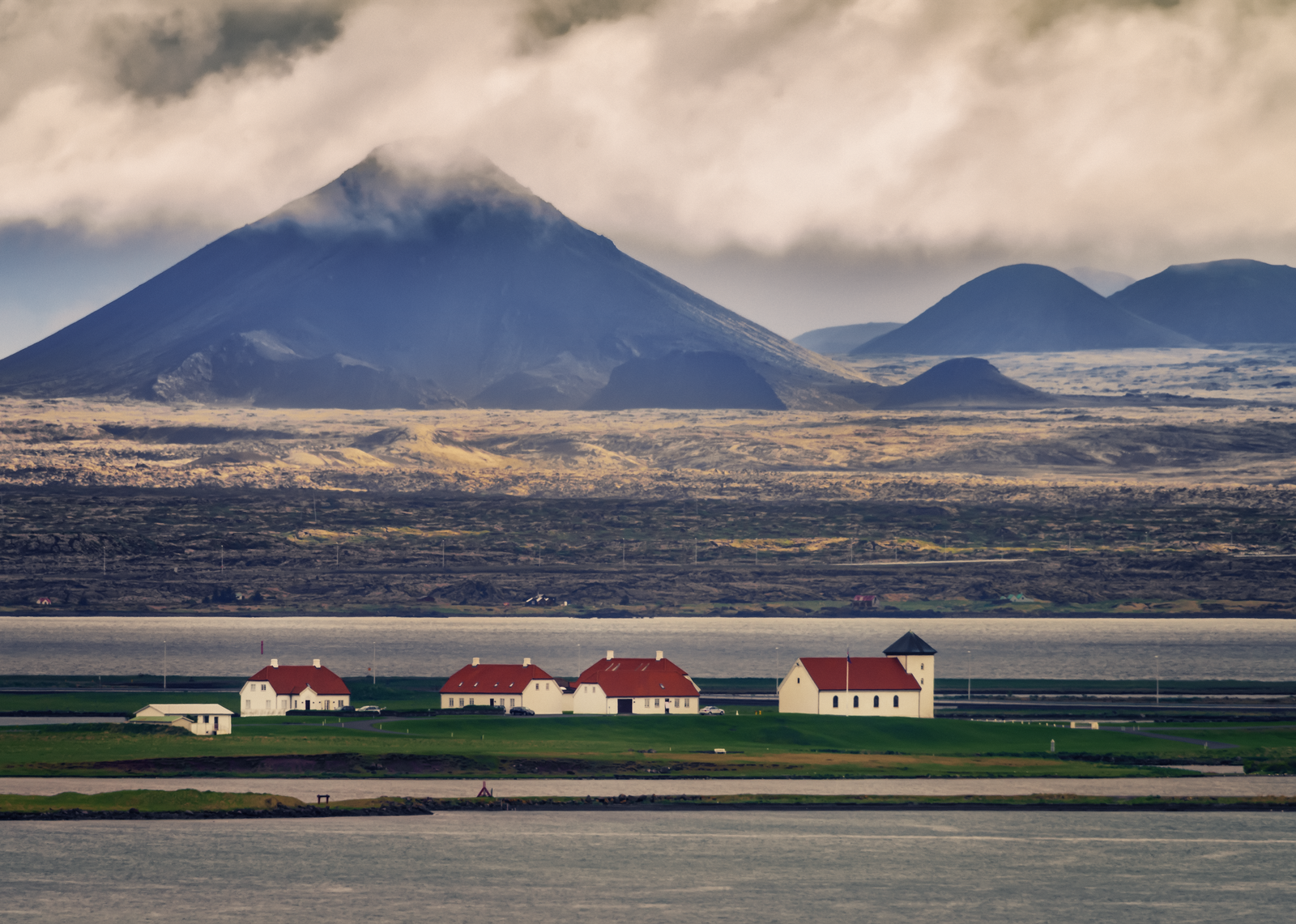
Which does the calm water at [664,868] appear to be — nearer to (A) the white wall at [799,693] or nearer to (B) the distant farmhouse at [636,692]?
(A) the white wall at [799,693]

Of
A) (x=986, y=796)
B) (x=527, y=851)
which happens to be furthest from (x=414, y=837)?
(x=986, y=796)

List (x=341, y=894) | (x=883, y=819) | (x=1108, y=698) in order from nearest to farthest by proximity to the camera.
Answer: (x=341, y=894), (x=883, y=819), (x=1108, y=698)

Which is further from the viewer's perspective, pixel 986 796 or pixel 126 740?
pixel 126 740

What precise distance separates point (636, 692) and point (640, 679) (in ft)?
4.02

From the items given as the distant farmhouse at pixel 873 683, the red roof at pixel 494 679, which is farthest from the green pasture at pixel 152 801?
the distant farmhouse at pixel 873 683

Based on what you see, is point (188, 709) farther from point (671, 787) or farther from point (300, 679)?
point (671, 787)

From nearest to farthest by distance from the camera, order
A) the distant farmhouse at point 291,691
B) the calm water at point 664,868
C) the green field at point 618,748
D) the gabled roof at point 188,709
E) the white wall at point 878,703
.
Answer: the calm water at point 664,868
the green field at point 618,748
the gabled roof at point 188,709
the white wall at point 878,703
the distant farmhouse at point 291,691

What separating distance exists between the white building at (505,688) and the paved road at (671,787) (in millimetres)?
31822

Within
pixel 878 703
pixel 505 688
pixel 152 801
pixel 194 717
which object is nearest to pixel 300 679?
pixel 194 717

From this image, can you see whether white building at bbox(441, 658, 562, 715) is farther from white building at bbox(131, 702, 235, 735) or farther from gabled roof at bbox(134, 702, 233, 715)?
gabled roof at bbox(134, 702, 233, 715)

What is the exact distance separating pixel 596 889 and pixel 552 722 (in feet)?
155

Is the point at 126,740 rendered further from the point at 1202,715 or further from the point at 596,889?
the point at 1202,715

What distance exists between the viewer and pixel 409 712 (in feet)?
411

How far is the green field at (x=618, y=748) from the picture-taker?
92.3 meters
